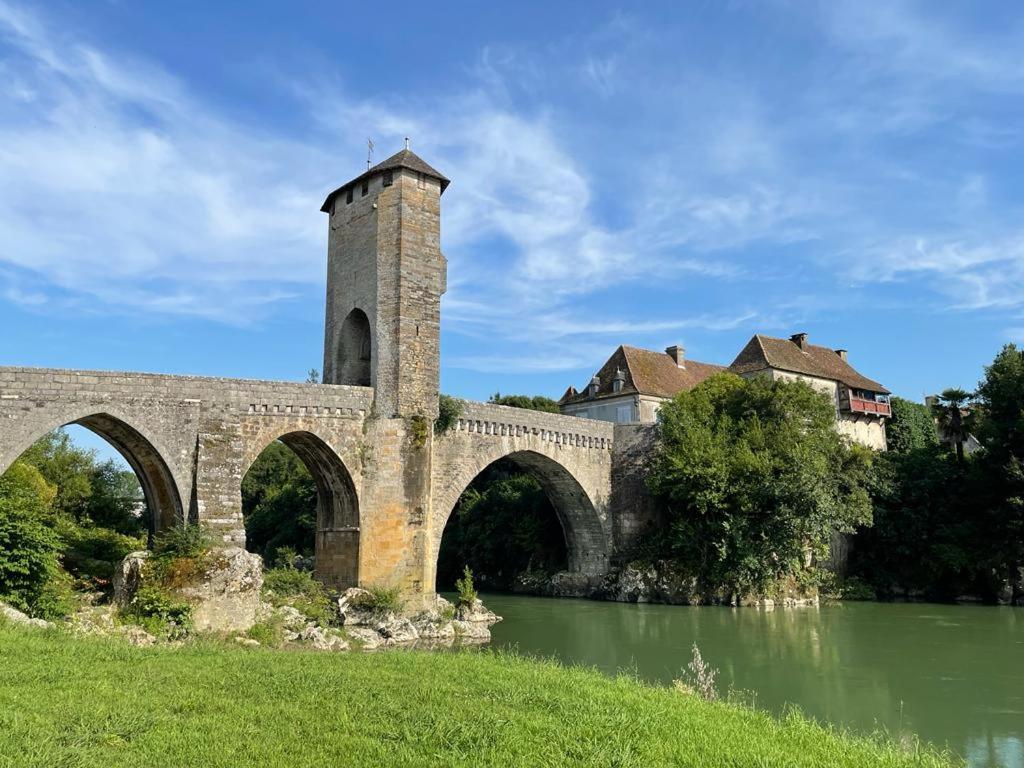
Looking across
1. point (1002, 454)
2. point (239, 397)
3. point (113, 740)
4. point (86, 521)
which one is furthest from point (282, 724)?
point (1002, 454)

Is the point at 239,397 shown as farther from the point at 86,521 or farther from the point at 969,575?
the point at 969,575

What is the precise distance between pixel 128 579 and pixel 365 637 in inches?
195

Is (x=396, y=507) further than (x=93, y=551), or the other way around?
(x=396, y=507)

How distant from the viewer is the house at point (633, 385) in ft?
121

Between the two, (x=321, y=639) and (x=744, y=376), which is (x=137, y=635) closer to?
(x=321, y=639)

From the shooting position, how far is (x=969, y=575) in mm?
28688

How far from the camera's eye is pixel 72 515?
23828 mm

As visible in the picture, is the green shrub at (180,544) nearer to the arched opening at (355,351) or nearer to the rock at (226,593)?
the rock at (226,593)

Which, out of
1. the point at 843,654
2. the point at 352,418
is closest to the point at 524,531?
the point at 352,418

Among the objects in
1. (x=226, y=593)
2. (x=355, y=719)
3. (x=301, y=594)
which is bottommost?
(x=301, y=594)

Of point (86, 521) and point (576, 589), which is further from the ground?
point (86, 521)

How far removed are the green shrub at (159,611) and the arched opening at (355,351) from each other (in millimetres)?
8903

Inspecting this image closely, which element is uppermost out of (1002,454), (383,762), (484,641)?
(1002,454)

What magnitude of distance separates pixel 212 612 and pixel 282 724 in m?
9.95
